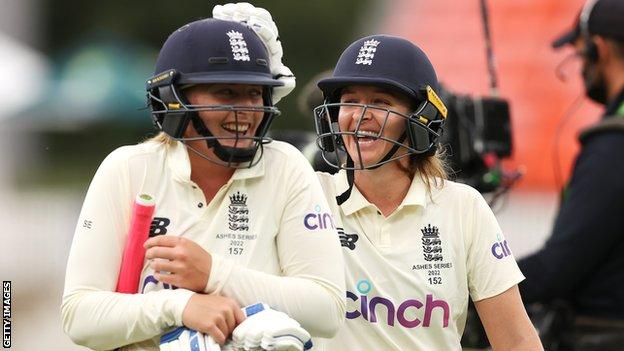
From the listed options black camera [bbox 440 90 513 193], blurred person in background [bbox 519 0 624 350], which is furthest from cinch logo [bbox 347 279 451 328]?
black camera [bbox 440 90 513 193]

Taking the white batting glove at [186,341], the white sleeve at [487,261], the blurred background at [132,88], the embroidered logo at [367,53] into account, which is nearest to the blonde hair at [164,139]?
the white batting glove at [186,341]

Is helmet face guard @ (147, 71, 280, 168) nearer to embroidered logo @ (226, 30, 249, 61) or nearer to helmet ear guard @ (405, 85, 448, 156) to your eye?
embroidered logo @ (226, 30, 249, 61)

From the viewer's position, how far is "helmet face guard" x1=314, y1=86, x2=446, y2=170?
3779mm

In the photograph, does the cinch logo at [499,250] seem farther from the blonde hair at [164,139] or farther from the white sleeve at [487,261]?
the blonde hair at [164,139]

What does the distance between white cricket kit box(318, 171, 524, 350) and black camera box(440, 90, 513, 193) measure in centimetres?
161

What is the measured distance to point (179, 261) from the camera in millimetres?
3137

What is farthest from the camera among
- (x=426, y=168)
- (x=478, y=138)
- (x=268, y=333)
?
(x=478, y=138)

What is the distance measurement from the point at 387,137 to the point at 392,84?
0.17m

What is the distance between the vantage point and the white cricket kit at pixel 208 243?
3166 mm

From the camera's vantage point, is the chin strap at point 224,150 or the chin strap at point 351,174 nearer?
the chin strap at point 224,150

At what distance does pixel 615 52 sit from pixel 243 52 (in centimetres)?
286

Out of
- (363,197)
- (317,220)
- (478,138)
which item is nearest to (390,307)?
(363,197)

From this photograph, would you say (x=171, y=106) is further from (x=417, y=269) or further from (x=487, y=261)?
(x=487, y=261)

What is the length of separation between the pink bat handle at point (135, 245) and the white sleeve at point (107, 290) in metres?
0.03
